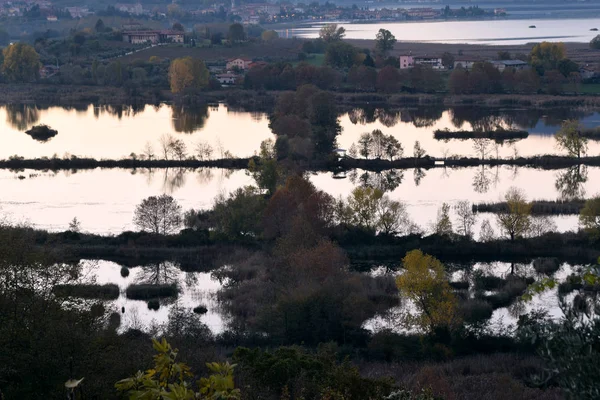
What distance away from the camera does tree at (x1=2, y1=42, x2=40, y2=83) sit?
27828 millimetres

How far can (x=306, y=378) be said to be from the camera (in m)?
5.14

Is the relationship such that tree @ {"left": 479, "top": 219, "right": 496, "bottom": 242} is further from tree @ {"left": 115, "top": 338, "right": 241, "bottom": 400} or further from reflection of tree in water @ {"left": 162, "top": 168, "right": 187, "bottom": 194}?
tree @ {"left": 115, "top": 338, "right": 241, "bottom": 400}

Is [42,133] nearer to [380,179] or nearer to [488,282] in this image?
[380,179]

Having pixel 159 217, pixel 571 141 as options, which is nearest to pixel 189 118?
pixel 571 141

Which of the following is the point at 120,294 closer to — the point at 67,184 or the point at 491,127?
the point at 67,184

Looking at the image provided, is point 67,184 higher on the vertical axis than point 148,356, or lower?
lower

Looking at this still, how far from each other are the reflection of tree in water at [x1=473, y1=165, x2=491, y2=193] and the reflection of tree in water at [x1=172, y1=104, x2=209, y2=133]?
6625 millimetres

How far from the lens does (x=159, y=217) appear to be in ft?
35.2

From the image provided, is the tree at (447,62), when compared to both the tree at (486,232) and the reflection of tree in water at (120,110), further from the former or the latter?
the tree at (486,232)

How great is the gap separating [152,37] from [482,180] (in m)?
23.9

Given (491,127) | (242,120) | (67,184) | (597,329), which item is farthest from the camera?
(242,120)

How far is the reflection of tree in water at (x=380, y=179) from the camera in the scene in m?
13.7

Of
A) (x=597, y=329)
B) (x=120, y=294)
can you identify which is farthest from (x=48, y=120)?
(x=597, y=329)

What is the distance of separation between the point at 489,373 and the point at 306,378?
6.33 ft
